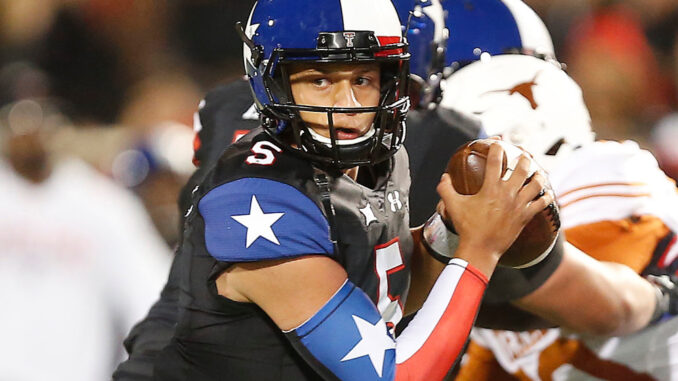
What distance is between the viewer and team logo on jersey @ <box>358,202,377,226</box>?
1.83m

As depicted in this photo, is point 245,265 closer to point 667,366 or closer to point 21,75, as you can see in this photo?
point 667,366

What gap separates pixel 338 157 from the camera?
1774mm

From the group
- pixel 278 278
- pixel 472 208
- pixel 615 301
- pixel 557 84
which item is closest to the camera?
pixel 278 278

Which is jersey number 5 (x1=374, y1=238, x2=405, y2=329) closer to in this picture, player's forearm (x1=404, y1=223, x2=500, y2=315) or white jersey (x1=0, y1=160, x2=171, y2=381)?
player's forearm (x1=404, y1=223, x2=500, y2=315)

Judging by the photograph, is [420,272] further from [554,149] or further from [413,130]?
[554,149]

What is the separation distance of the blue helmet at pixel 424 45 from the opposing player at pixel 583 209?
0.15 metres

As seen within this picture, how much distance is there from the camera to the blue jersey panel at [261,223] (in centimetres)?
165

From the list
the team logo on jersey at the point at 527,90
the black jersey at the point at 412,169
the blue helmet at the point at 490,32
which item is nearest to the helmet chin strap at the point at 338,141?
the black jersey at the point at 412,169

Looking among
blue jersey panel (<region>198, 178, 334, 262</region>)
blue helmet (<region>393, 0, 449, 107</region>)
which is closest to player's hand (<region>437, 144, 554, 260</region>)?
blue jersey panel (<region>198, 178, 334, 262</region>)

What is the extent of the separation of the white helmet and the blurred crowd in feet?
6.21

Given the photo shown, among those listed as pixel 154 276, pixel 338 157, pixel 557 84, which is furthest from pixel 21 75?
pixel 338 157

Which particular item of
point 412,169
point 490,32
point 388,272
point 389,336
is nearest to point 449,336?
point 389,336

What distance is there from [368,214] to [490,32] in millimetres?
1087

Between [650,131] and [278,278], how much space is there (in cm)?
360
